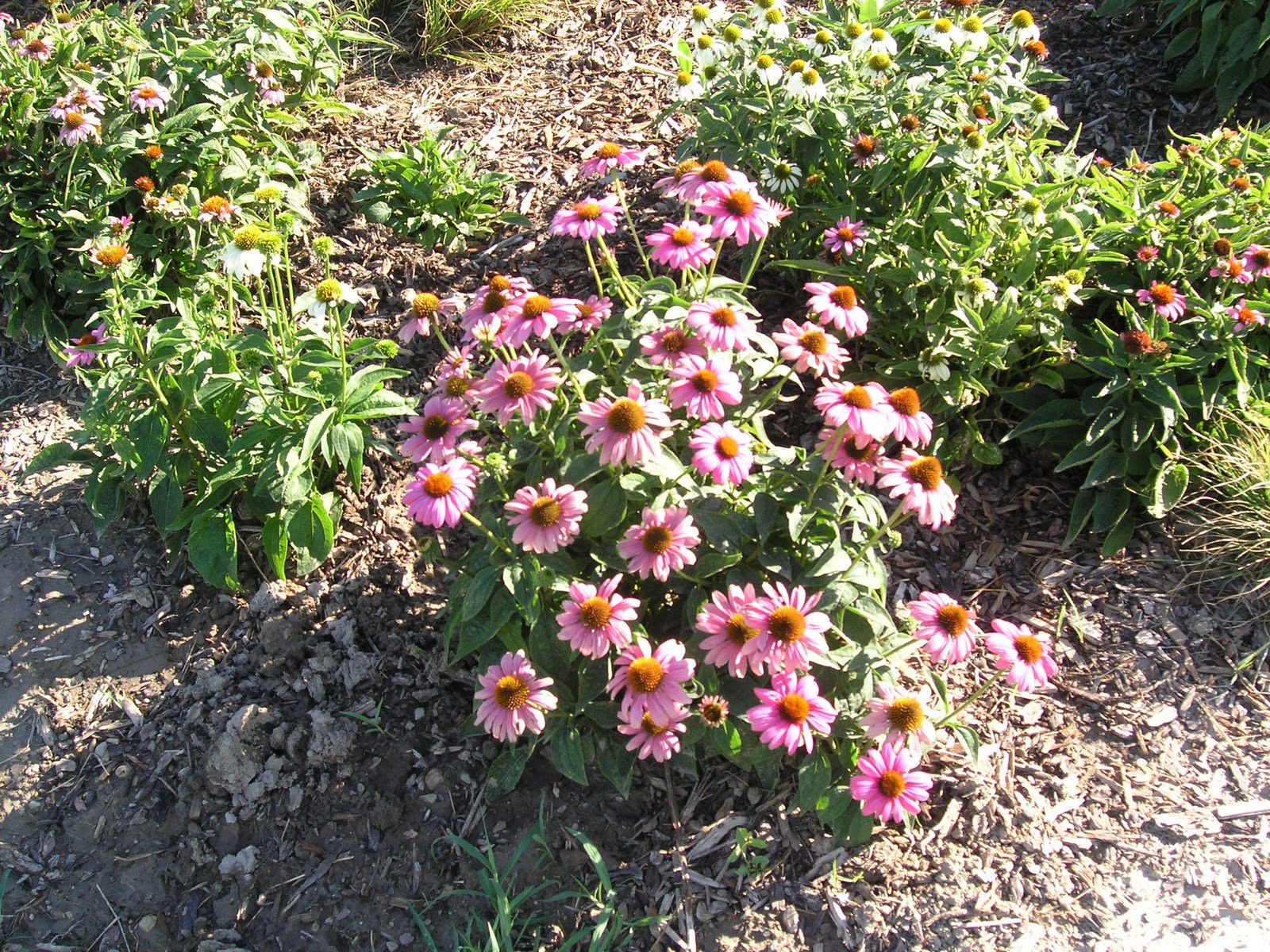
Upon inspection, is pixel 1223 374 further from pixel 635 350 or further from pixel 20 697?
pixel 20 697

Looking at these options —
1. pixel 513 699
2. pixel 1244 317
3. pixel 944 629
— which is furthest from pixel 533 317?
pixel 1244 317

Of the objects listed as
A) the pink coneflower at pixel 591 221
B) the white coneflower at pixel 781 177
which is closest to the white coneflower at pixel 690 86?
the white coneflower at pixel 781 177

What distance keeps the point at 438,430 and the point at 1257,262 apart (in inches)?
105

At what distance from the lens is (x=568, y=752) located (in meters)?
2.34

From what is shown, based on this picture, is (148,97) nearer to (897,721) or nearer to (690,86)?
(690,86)

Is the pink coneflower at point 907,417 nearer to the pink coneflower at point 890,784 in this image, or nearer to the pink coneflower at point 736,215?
the pink coneflower at point 736,215

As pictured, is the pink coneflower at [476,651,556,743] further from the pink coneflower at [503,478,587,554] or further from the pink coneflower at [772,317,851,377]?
the pink coneflower at [772,317,851,377]

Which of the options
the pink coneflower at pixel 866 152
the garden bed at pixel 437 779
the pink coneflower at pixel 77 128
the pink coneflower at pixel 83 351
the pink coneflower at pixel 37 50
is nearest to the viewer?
the garden bed at pixel 437 779

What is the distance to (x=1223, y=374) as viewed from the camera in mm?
3057

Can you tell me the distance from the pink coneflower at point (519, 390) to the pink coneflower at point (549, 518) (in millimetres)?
199

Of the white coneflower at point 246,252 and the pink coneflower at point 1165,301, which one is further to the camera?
the pink coneflower at point 1165,301

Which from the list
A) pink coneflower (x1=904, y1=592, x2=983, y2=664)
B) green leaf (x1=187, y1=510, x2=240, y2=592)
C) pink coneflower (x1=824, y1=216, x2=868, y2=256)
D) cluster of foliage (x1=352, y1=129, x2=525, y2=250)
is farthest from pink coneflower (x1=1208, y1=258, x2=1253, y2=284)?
green leaf (x1=187, y1=510, x2=240, y2=592)

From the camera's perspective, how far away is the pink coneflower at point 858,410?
206cm

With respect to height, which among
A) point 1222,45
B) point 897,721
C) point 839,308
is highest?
point 1222,45
